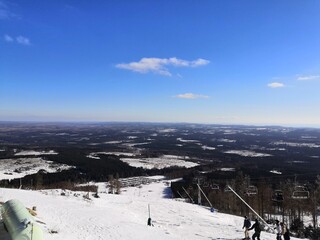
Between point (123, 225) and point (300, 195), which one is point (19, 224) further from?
point (300, 195)

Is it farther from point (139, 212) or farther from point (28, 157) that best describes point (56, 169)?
point (139, 212)

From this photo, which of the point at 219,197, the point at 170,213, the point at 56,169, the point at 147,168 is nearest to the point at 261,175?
the point at 147,168

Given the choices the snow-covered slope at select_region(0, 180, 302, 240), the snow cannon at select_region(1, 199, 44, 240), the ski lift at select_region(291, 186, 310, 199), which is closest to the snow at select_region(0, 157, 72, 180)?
the snow-covered slope at select_region(0, 180, 302, 240)

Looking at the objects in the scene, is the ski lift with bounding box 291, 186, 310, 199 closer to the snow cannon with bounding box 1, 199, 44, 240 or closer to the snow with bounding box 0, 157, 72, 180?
the snow cannon with bounding box 1, 199, 44, 240

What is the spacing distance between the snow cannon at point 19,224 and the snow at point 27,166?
133201 millimetres

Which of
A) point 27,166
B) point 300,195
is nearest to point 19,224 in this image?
point 300,195

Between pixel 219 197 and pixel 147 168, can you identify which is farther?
pixel 147 168

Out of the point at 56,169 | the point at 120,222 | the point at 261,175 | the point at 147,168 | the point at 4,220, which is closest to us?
the point at 4,220

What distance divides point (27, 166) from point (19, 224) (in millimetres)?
161056

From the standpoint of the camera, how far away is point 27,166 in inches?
6639

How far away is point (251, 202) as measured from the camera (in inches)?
3019

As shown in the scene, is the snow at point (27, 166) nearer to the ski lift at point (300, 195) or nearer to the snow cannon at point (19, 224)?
the ski lift at point (300, 195)

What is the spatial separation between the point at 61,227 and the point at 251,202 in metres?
58.8

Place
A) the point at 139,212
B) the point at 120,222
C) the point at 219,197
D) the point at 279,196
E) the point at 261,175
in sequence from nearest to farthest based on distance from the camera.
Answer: the point at 279,196 < the point at 120,222 < the point at 139,212 < the point at 219,197 < the point at 261,175
